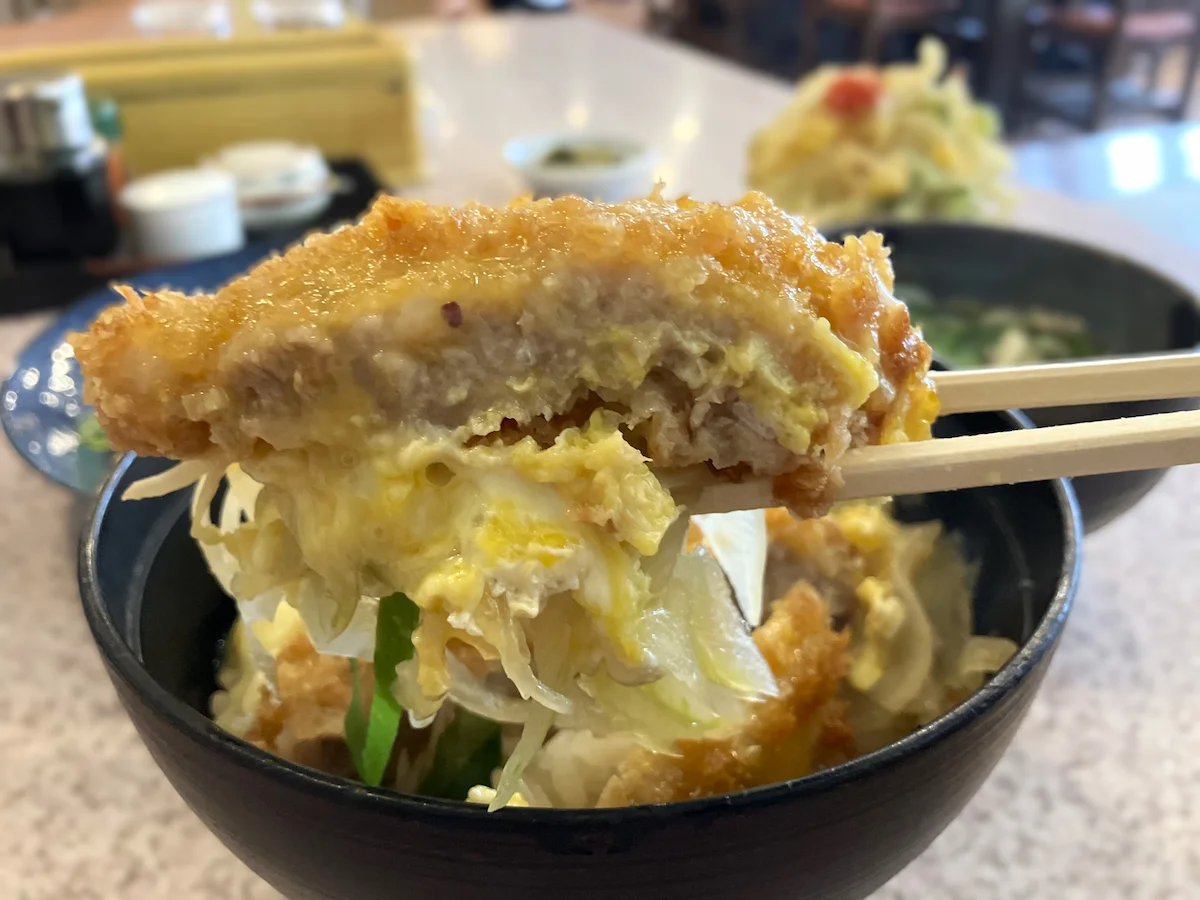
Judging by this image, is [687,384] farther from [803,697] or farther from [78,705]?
[78,705]

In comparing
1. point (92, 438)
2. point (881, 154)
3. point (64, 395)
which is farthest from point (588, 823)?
point (881, 154)

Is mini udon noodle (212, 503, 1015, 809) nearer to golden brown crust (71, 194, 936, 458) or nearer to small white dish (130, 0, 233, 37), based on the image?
golden brown crust (71, 194, 936, 458)

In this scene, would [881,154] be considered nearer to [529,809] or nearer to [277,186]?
[277,186]

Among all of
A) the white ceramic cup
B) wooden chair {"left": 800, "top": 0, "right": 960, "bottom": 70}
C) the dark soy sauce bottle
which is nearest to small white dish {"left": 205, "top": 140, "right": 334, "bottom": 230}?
the white ceramic cup

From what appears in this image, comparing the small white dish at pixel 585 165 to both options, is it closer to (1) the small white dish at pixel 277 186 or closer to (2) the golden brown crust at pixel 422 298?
(1) the small white dish at pixel 277 186

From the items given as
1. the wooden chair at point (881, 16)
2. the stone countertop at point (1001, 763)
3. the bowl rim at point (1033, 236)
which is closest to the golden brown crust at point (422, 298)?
the stone countertop at point (1001, 763)

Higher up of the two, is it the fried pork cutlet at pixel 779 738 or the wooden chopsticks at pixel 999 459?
the wooden chopsticks at pixel 999 459
